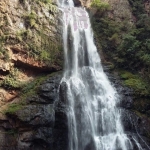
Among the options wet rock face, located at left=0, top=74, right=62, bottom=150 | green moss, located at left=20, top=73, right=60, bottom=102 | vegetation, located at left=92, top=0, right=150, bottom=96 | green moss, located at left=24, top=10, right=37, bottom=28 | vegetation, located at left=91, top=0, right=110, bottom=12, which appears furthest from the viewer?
vegetation, located at left=91, top=0, right=110, bottom=12

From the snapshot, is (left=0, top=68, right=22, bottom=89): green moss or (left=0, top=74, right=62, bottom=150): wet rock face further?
(left=0, top=68, right=22, bottom=89): green moss

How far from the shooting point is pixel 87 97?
14.3 metres

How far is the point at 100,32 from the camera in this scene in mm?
19344

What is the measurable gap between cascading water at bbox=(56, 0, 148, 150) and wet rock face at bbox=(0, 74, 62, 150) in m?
0.85

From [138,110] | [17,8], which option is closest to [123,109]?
[138,110]

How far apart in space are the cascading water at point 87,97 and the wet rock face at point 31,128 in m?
0.85

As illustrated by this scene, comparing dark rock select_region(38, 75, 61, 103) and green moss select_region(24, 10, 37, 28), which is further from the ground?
green moss select_region(24, 10, 37, 28)

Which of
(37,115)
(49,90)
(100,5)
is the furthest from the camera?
(100,5)

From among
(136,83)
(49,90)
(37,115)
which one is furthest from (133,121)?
(37,115)

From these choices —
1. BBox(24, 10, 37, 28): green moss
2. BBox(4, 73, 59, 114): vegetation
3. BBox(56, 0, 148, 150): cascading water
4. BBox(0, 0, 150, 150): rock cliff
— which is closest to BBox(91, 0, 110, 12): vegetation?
BBox(56, 0, 148, 150): cascading water

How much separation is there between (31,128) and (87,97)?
3428 mm

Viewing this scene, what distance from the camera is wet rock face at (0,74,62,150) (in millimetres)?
12062

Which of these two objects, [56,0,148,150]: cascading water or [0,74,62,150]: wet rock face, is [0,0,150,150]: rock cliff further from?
[56,0,148,150]: cascading water

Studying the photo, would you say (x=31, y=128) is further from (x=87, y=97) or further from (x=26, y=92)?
(x=87, y=97)
